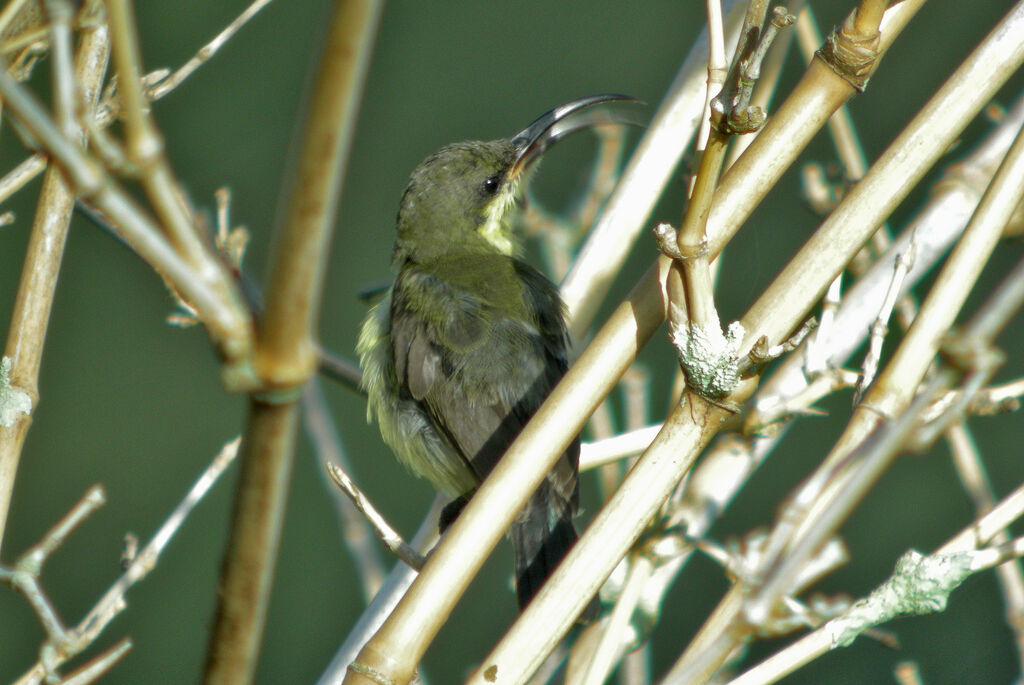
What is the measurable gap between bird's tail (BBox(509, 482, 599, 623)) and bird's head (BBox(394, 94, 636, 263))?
1.05 m

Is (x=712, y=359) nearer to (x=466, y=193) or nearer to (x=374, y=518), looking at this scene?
(x=374, y=518)

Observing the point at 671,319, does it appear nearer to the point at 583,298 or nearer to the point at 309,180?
the point at 309,180

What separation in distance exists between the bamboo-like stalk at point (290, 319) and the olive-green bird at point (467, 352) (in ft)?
5.46

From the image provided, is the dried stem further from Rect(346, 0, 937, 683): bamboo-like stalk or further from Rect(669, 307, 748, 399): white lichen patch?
Rect(669, 307, 748, 399): white lichen patch

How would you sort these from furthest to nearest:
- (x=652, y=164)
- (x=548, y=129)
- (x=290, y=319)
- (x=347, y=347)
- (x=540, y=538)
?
(x=347, y=347), (x=548, y=129), (x=540, y=538), (x=652, y=164), (x=290, y=319)

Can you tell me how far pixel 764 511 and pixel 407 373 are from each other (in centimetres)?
281

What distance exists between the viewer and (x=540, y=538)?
268cm

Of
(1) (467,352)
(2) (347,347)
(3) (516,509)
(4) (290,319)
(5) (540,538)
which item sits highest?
(4) (290,319)

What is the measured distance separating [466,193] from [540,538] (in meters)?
1.28

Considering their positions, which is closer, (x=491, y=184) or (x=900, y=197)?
(x=900, y=197)

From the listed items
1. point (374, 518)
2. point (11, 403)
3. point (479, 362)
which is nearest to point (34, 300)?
point (11, 403)

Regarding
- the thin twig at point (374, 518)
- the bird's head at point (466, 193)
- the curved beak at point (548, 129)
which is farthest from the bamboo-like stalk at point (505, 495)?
the bird's head at point (466, 193)

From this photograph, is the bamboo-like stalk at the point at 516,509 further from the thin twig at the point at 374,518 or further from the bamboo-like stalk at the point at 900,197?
the thin twig at the point at 374,518

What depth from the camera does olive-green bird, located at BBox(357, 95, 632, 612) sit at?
2729 mm
